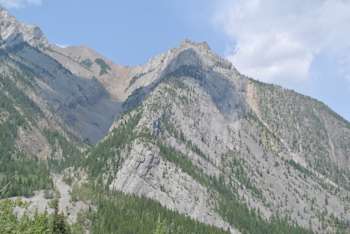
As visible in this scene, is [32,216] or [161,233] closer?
[161,233]

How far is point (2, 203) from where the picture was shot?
192m

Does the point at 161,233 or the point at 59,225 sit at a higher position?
the point at 161,233

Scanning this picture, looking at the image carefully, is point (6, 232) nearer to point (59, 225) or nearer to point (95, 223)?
point (59, 225)

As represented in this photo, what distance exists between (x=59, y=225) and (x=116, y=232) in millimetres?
101118

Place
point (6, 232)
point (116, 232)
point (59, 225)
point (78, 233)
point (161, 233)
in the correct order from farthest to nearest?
point (116, 232), point (78, 233), point (161, 233), point (59, 225), point (6, 232)

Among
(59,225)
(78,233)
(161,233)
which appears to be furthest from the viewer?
(78,233)

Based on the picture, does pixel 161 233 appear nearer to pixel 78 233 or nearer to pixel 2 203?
pixel 78 233

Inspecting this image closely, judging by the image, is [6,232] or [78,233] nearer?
[6,232]

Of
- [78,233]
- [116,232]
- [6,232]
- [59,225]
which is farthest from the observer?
[116,232]

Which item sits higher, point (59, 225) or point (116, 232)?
point (116, 232)

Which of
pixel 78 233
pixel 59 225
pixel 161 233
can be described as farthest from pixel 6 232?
pixel 78 233

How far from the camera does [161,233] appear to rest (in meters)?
122

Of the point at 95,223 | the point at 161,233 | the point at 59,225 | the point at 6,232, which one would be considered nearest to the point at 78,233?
the point at 95,223

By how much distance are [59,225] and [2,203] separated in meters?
103
